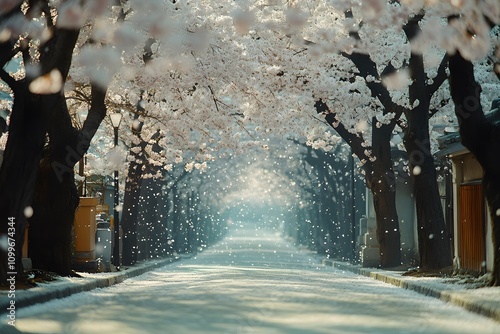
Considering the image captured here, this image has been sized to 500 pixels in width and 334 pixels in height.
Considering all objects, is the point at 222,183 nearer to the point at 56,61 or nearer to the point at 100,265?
the point at 100,265

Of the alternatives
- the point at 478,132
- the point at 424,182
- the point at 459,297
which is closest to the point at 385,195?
the point at 424,182

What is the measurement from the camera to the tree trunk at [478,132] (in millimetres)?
20625

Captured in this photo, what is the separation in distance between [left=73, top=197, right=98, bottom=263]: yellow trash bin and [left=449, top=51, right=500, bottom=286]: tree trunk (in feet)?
51.3

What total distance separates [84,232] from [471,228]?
493 inches

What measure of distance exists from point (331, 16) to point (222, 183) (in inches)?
2123

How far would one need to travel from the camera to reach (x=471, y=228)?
90.9ft

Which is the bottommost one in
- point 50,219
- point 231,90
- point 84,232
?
point 84,232

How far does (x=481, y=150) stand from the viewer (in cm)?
2095

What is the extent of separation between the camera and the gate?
26.6m

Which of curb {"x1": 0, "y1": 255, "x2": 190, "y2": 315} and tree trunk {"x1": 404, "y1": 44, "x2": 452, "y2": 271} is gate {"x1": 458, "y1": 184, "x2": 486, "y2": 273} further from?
curb {"x1": 0, "y1": 255, "x2": 190, "y2": 315}

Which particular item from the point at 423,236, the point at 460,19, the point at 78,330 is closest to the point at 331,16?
the point at 423,236

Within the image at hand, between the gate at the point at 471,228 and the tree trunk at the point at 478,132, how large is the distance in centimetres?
531

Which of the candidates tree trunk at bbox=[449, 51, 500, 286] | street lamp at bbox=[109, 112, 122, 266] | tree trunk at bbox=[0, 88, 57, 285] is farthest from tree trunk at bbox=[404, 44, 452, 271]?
tree trunk at bbox=[0, 88, 57, 285]

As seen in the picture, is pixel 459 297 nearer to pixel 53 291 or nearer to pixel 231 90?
pixel 53 291
